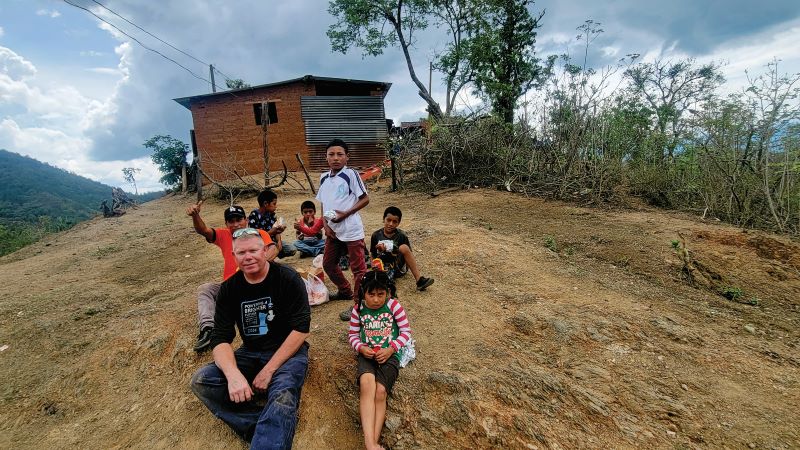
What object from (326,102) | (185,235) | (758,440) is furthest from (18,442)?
(326,102)

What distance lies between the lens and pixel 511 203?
761cm

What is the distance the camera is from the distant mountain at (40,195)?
28.0m

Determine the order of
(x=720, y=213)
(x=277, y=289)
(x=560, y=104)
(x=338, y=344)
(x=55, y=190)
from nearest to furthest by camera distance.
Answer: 1. (x=277, y=289)
2. (x=338, y=344)
3. (x=720, y=213)
4. (x=560, y=104)
5. (x=55, y=190)

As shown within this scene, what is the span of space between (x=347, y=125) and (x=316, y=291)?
13504 millimetres

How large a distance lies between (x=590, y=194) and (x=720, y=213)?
2.01 metres

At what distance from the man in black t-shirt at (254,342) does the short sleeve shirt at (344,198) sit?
0.88m

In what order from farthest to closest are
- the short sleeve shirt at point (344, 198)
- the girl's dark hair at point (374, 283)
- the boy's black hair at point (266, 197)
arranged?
the boy's black hair at point (266, 197)
the short sleeve shirt at point (344, 198)
the girl's dark hair at point (374, 283)

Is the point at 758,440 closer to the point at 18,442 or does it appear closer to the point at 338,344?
the point at 338,344

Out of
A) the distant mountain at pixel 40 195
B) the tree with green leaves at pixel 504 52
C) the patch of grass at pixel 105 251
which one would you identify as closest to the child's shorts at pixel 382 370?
Answer: the patch of grass at pixel 105 251

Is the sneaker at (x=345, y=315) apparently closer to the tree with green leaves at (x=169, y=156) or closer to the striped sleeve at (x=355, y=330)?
the striped sleeve at (x=355, y=330)

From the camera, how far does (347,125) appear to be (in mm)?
16188

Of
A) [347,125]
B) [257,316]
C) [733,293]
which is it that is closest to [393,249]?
[257,316]

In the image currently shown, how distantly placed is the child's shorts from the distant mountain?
25.4 metres

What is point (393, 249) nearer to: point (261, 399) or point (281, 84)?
point (261, 399)
